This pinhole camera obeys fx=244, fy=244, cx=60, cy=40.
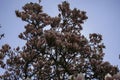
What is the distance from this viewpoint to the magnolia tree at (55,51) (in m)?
14.2

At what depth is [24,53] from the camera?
15.1 m

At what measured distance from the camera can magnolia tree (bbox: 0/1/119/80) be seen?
14.2 m

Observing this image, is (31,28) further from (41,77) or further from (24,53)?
(41,77)

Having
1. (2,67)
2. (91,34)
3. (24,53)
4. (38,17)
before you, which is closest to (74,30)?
(91,34)

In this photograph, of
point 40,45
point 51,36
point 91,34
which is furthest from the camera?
point 91,34

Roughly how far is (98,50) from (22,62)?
16.2ft

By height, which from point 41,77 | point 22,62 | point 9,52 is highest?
point 9,52

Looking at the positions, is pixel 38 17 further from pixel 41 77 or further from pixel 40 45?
Result: pixel 41 77

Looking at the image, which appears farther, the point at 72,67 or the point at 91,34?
the point at 91,34

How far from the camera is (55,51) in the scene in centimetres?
1445

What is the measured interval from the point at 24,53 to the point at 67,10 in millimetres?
4491

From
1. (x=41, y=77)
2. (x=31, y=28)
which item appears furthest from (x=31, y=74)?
(x=31, y=28)

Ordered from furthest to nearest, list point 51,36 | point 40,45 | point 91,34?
point 91,34, point 40,45, point 51,36

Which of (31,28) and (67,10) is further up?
(67,10)
